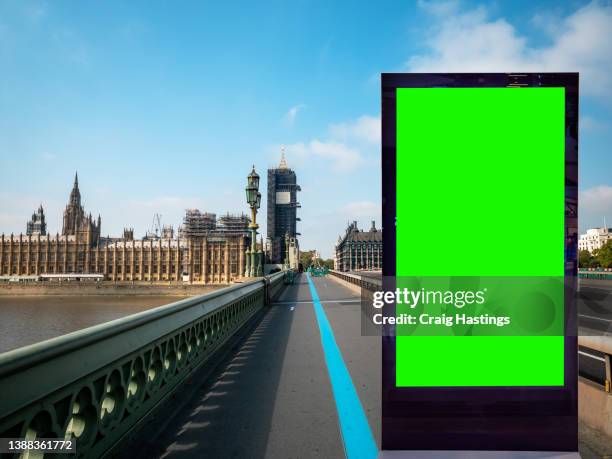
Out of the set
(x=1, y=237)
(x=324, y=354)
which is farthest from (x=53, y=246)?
(x=324, y=354)

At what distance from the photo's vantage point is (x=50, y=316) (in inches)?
2135

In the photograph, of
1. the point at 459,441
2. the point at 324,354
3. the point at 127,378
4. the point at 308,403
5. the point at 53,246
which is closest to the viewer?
the point at 459,441

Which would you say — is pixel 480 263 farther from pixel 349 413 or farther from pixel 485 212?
pixel 349 413

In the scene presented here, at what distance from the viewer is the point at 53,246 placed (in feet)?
477

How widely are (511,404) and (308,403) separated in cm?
252

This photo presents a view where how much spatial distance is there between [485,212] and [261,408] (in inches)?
120

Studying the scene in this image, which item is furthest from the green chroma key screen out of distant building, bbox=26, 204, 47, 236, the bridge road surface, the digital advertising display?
distant building, bbox=26, 204, 47, 236

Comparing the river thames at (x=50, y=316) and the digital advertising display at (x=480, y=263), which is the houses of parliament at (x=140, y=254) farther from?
the digital advertising display at (x=480, y=263)

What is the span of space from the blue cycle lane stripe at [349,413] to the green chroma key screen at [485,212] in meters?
1.30

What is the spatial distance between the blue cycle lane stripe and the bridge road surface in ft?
0.16

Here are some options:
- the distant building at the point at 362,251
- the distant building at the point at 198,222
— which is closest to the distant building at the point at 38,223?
the distant building at the point at 198,222

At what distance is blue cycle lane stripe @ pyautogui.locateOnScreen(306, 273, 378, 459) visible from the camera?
10.2 feet

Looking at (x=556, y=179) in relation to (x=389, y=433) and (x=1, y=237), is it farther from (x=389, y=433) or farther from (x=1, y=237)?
(x=1, y=237)

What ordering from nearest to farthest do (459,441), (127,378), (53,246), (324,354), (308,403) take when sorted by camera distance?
(459,441)
(127,378)
(308,403)
(324,354)
(53,246)
